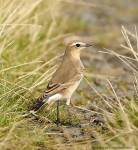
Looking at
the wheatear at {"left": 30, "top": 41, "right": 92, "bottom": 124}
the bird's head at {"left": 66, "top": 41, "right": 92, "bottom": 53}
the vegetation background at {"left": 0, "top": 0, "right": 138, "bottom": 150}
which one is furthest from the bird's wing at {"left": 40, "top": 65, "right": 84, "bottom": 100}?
the bird's head at {"left": 66, "top": 41, "right": 92, "bottom": 53}

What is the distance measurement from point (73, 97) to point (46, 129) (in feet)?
6.61

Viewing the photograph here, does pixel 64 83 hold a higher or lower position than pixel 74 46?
lower

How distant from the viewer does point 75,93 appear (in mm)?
8047

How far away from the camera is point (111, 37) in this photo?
12.7 m

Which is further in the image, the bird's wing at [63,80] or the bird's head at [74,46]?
the bird's head at [74,46]

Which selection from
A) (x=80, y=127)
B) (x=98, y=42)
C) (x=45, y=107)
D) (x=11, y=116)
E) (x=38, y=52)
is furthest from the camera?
(x=98, y=42)

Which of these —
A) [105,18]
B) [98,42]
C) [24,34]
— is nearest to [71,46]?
[24,34]

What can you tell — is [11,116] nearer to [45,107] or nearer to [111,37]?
[45,107]

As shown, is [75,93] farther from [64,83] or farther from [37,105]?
[37,105]

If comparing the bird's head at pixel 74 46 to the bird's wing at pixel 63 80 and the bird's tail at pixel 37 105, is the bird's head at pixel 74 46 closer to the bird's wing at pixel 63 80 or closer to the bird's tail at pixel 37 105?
the bird's wing at pixel 63 80

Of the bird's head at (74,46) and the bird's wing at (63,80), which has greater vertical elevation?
the bird's head at (74,46)

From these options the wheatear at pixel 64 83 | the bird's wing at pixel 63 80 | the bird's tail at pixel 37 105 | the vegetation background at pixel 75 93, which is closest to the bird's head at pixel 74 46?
the wheatear at pixel 64 83

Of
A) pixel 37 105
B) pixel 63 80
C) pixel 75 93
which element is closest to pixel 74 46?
pixel 63 80

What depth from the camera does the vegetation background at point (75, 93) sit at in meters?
5.18
